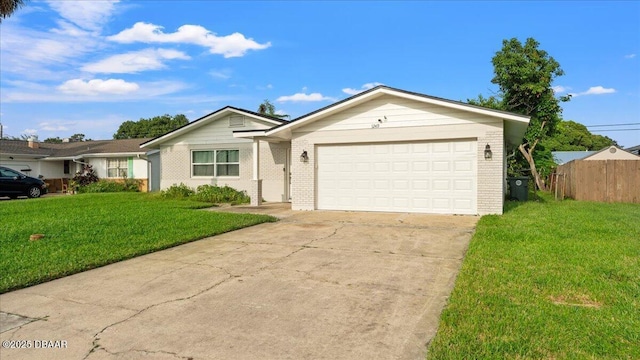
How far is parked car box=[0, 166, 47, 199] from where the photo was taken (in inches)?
739

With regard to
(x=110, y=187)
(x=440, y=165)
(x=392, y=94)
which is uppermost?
(x=392, y=94)

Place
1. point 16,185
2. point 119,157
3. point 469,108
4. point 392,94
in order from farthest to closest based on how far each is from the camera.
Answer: point 119,157 < point 16,185 < point 392,94 < point 469,108

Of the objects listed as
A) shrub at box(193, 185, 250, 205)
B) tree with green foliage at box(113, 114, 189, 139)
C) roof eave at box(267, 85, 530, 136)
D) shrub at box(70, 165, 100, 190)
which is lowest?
shrub at box(193, 185, 250, 205)

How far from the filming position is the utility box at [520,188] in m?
15.3

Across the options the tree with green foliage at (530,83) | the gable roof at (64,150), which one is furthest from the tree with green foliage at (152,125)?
the tree with green foliage at (530,83)

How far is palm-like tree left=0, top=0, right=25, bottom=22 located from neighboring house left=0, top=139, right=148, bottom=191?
41.3 ft

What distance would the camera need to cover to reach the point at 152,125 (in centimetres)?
6184

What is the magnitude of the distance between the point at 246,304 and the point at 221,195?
12.9 meters

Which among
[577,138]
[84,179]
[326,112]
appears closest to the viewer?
[326,112]

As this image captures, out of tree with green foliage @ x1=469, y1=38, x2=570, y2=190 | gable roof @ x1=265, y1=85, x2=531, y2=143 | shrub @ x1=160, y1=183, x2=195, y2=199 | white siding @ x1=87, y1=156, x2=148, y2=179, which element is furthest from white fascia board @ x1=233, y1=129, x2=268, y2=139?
tree with green foliage @ x1=469, y1=38, x2=570, y2=190

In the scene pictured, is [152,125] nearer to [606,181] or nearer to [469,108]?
[469,108]

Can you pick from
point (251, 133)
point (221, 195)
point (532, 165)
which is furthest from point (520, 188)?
point (221, 195)

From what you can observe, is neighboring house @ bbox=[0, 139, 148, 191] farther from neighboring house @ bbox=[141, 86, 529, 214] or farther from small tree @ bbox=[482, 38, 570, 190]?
small tree @ bbox=[482, 38, 570, 190]

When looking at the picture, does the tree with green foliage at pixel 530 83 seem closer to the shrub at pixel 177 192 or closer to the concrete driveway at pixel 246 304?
the shrub at pixel 177 192
